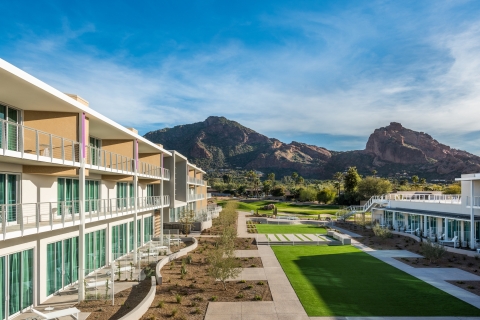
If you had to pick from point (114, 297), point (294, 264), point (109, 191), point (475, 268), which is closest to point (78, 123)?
point (114, 297)

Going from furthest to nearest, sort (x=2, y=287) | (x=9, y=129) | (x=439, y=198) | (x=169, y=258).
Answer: (x=439, y=198), (x=169, y=258), (x=2, y=287), (x=9, y=129)

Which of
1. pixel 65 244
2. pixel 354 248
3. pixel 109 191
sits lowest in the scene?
pixel 354 248

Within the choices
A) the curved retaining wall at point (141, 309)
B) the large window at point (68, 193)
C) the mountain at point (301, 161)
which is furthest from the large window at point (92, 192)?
the mountain at point (301, 161)

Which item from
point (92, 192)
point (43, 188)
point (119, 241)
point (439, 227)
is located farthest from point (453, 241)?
point (43, 188)

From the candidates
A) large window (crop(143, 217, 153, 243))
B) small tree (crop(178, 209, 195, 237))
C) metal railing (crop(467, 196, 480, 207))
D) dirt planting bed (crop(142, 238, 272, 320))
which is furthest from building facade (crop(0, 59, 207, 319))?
metal railing (crop(467, 196, 480, 207))

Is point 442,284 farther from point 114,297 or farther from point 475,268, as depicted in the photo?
point 114,297

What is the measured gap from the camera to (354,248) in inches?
1217

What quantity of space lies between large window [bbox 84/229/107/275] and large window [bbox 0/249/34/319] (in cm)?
372

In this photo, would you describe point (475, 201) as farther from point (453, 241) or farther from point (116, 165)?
point (116, 165)

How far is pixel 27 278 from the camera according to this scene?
14.4 m

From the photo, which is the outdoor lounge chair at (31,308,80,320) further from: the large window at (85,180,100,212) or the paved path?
the paved path

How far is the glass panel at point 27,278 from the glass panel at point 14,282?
0.88 ft

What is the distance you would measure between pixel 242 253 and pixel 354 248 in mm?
9727

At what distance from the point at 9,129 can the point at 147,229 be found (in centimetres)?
2081
